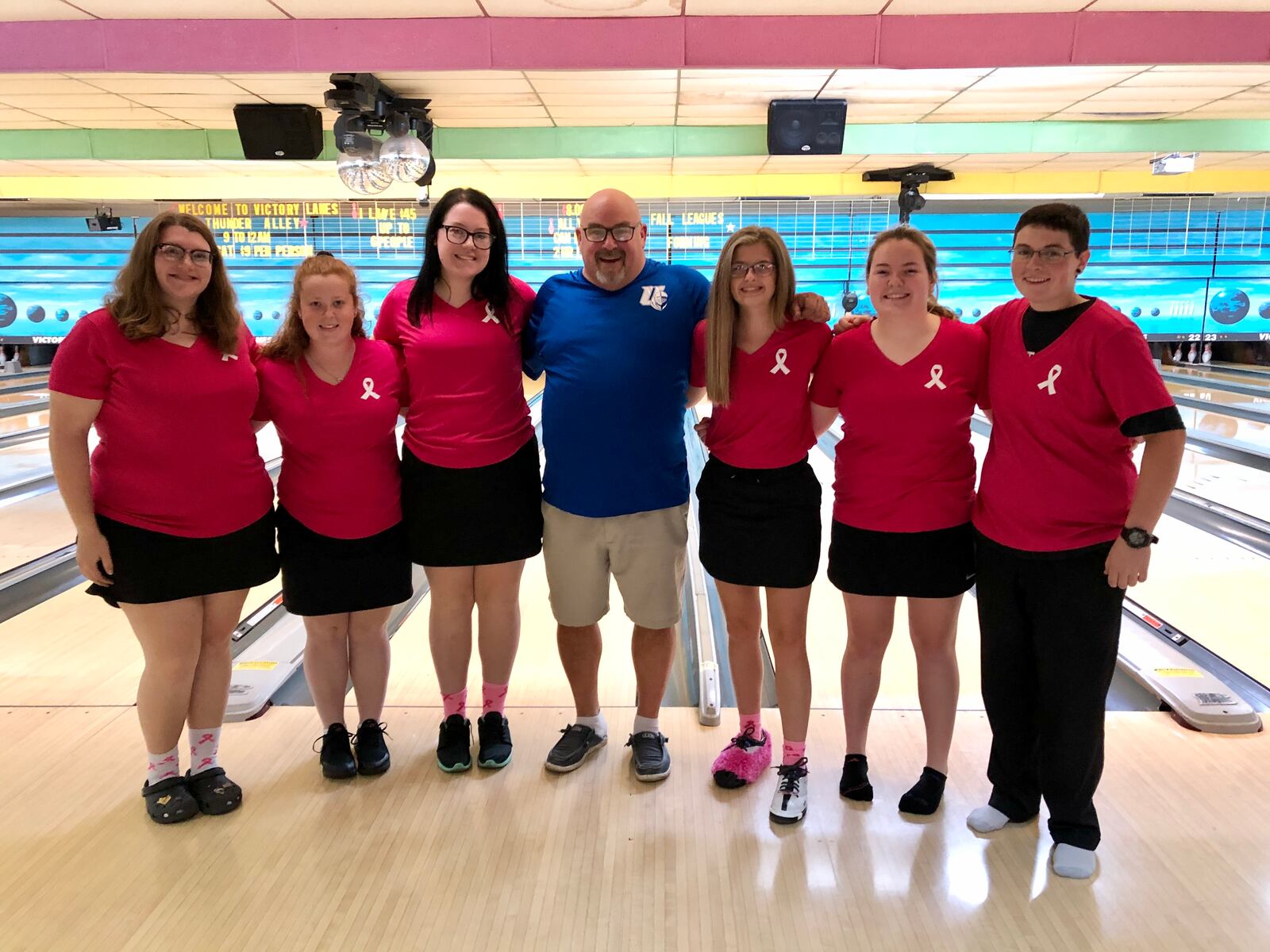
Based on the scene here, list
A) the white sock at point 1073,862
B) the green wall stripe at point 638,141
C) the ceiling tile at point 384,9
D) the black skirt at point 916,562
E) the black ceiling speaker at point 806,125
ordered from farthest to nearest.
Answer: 1. the green wall stripe at point 638,141
2. the black ceiling speaker at point 806,125
3. the ceiling tile at point 384,9
4. the black skirt at point 916,562
5. the white sock at point 1073,862

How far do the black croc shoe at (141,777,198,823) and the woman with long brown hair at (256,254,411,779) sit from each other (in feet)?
0.94

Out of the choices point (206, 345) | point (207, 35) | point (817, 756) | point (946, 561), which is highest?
point (207, 35)

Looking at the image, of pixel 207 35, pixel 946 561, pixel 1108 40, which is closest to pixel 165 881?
pixel 946 561

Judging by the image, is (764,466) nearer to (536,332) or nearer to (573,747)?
(536,332)

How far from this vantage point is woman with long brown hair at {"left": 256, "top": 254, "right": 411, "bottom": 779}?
1.82m

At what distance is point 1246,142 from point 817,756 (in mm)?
6405

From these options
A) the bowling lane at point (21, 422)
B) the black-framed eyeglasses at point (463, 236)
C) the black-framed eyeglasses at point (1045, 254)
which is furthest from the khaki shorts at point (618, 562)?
the bowling lane at point (21, 422)

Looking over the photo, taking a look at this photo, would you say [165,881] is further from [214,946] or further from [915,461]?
[915,461]

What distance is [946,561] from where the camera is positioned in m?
1.74

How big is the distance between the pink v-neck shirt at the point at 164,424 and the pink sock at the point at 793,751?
128cm

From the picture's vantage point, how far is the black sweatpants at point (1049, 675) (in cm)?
158

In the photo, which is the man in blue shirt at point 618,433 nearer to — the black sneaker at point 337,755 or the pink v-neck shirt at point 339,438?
the pink v-neck shirt at point 339,438

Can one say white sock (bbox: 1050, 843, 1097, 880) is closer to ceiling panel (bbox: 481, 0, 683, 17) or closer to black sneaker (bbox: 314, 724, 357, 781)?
black sneaker (bbox: 314, 724, 357, 781)

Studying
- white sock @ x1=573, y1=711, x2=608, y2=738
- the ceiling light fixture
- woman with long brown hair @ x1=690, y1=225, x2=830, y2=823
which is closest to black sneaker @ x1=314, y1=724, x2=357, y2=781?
white sock @ x1=573, y1=711, x2=608, y2=738
